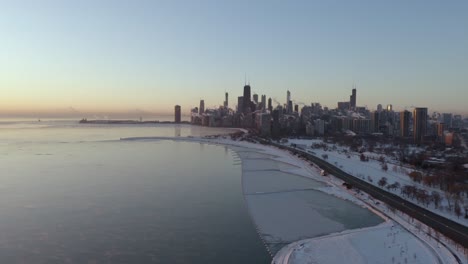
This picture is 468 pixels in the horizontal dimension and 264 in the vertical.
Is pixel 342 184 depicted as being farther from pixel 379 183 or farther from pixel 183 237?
pixel 183 237

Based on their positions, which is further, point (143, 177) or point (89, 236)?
point (143, 177)

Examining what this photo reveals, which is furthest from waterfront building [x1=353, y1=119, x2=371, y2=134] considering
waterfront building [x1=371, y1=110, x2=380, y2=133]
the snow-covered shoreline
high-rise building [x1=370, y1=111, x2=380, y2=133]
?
the snow-covered shoreline

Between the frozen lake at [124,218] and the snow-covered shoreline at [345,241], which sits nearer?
the snow-covered shoreline at [345,241]

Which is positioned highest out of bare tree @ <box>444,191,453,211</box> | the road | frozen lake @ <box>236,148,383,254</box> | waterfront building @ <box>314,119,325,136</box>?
waterfront building @ <box>314,119,325,136</box>

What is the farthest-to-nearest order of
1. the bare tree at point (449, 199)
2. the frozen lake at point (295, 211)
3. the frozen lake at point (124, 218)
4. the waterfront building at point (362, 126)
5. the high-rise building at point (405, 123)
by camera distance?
1. the waterfront building at point (362, 126)
2. the high-rise building at point (405, 123)
3. the bare tree at point (449, 199)
4. the frozen lake at point (295, 211)
5. the frozen lake at point (124, 218)

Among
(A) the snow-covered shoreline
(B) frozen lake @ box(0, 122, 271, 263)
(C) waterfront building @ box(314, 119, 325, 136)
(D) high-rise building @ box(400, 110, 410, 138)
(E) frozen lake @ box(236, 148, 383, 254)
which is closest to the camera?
(A) the snow-covered shoreline

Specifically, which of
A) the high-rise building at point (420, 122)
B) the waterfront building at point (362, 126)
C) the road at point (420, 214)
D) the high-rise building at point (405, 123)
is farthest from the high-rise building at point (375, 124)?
the road at point (420, 214)

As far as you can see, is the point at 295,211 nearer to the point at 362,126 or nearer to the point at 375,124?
the point at 362,126

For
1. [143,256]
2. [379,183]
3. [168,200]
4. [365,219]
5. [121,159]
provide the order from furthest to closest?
[121,159] → [379,183] → [168,200] → [365,219] → [143,256]

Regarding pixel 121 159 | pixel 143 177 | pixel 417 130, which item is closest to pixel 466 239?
pixel 143 177

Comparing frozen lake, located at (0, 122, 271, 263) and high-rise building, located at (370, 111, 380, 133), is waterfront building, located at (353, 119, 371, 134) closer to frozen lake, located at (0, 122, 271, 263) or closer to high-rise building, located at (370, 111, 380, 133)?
high-rise building, located at (370, 111, 380, 133)

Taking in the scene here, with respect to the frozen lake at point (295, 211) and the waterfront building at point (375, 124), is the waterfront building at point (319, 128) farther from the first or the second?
the frozen lake at point (295, 211)
